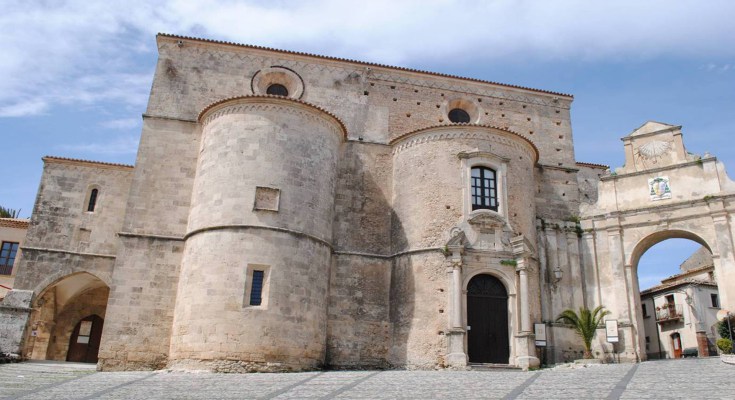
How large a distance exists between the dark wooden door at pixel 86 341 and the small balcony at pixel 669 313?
1206 inches

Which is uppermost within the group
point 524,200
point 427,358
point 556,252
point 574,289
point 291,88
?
point 291,88

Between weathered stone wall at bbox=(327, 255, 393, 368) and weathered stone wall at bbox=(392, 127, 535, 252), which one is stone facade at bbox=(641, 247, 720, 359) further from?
weathered stone wall at bbox=(327, 255, 393, 368)

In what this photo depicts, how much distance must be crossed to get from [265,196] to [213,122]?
139 inches

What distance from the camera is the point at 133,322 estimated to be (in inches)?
719

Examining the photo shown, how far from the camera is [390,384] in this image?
44.7ft

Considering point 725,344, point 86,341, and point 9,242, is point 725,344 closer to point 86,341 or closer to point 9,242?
point 86,341

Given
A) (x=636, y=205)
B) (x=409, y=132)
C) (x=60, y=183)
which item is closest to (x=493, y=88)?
(x=409, y=132)

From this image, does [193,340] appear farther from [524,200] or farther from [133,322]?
[524,200]

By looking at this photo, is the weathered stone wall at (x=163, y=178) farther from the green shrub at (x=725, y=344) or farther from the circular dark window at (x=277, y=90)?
the green shrub at (x=725, y=344)

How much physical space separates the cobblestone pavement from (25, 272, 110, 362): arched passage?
21.7 feet

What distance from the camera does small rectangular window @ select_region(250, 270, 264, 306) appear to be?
1725cm

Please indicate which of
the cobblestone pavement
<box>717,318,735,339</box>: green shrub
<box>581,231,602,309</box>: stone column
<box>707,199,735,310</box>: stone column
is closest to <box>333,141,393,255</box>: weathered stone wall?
the cobblestone pavement

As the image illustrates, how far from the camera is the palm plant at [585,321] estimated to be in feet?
64.3

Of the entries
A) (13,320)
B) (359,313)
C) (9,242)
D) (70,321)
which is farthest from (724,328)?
(9,242)
